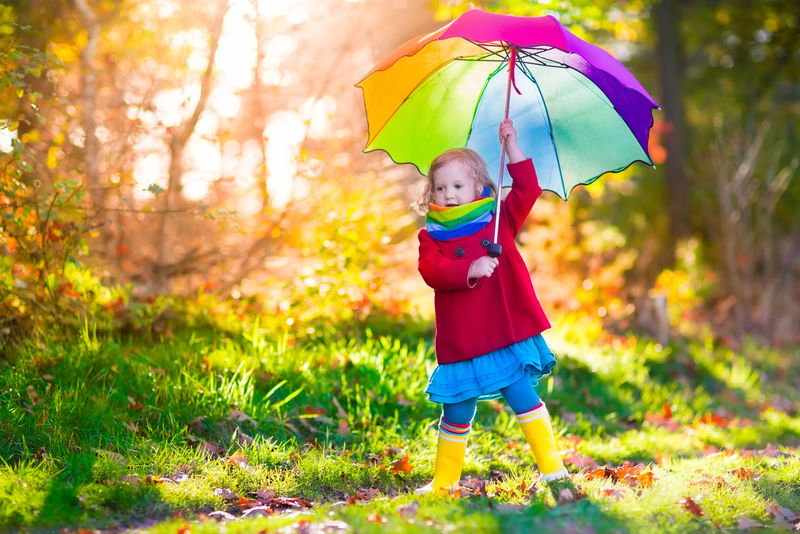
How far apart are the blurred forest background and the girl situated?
6.70 feet

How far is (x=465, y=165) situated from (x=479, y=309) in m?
0.70

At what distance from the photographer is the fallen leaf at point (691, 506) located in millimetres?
3240

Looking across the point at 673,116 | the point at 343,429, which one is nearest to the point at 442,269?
the point at 343,429

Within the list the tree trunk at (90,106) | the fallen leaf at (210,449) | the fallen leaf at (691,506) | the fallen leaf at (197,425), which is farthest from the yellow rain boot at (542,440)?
the tree trunk at (90,106)

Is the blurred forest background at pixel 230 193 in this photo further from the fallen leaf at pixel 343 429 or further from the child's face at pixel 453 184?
the child's face at pixel 453 184

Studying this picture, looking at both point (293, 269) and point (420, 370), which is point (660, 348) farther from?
point (293, 269)

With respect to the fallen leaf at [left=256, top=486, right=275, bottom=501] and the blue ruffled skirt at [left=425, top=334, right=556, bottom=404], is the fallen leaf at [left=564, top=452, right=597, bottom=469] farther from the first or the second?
the fallen leaf at [left=256, top=486, right=275, bottom=501]

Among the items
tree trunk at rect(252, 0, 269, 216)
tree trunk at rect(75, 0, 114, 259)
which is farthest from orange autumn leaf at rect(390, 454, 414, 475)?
tree trunk at rect(75, 0, 114, 259)

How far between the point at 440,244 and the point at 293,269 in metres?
3.62

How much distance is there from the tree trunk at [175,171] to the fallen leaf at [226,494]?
303 cm

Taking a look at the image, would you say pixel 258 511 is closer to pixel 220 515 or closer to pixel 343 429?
pixel 220 515

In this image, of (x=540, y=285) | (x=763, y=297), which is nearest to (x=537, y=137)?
(x=540, y=285)

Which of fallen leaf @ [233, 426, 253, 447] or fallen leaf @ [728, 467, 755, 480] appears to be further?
fallen leaf @ [233, 426, 253, 447]

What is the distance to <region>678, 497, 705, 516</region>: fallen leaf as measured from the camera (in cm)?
324
